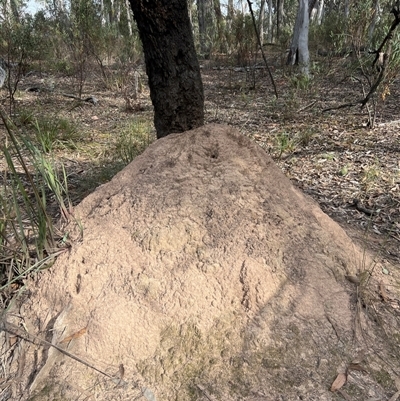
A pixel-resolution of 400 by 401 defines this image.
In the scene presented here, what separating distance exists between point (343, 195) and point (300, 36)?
5.14m

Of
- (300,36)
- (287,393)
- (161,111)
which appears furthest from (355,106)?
(287,393)

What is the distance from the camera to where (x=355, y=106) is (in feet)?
16.1

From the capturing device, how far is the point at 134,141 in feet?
11.8

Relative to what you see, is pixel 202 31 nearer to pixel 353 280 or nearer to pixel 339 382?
pixel 353 280

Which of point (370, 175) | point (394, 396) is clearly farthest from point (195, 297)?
point (370, 175)

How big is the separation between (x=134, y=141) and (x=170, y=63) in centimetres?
141

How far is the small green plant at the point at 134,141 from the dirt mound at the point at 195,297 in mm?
1535

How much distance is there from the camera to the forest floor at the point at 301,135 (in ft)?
8.30

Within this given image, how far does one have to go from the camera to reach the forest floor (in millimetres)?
2531

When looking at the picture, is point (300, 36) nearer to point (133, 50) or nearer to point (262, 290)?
point (133, 50)

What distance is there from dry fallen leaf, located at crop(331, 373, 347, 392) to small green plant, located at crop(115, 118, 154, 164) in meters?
2.18

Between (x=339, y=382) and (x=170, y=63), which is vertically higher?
(x=170, y=63)

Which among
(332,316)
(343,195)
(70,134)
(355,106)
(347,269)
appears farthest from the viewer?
(355,106)

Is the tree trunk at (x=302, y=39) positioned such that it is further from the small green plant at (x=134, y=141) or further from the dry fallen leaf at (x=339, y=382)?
the dry fallen leaf at (x=339, y=382)
